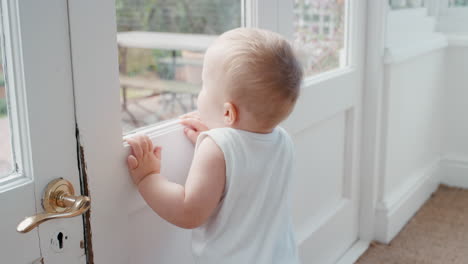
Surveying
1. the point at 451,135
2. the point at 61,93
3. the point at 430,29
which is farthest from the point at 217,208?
the point at 451,135

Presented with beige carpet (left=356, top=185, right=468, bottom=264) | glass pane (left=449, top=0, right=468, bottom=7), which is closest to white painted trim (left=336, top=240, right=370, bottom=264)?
beige carpet (left=356, top=185, right=468, bottom=264)

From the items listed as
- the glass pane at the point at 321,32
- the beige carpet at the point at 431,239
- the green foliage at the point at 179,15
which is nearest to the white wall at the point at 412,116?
the beige carpet at the point at 431,239

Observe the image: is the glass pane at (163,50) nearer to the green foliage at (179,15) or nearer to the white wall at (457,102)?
the green foliage at (179,15)

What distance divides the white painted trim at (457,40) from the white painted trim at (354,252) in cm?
124

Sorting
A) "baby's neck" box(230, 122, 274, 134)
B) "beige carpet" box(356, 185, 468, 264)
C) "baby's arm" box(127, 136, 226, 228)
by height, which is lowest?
"beige carpet" box(356, 185, 468, 264)

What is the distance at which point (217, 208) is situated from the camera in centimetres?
108

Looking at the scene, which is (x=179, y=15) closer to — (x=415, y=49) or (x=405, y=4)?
(x=415, y=49)

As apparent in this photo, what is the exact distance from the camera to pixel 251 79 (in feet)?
3.24

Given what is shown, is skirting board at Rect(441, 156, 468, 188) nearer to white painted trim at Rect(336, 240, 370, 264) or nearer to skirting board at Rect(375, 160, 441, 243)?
skirting board at Rect(375, 160, 441, 243)

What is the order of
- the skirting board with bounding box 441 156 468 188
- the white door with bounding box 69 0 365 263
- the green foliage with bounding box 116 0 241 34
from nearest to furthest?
the white door with bounding box 69 0 365 263, the green foliage with bounding box 116 0 241 34, the skirting board with bounding box 441 156 468 188

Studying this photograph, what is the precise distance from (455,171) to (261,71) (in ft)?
7.82

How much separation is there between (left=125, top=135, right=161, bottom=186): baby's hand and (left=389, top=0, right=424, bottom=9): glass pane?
1674 millimetres

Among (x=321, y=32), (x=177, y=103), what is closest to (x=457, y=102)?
(x=321, y=32)

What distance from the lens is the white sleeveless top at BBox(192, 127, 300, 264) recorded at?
104cm
